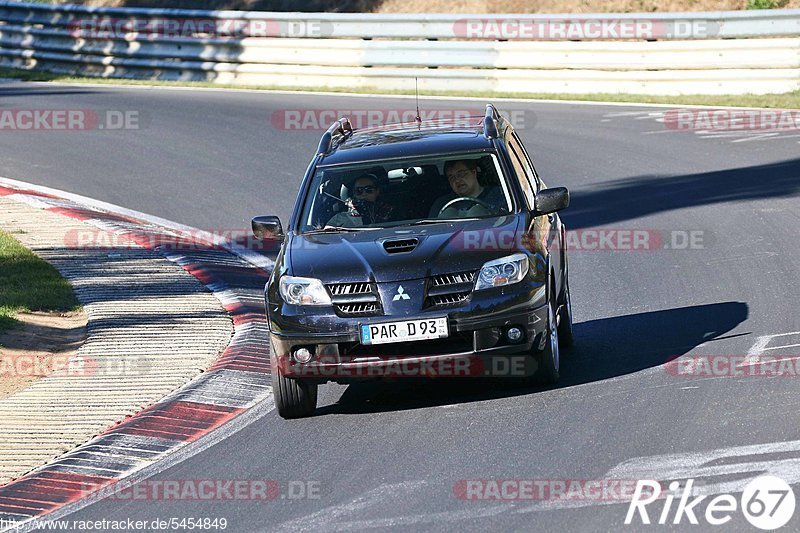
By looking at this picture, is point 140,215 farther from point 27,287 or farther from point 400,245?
point 400,245

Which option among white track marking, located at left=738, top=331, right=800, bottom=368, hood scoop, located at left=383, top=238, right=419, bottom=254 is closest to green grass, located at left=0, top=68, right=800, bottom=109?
white track marking, located at left=738, top=331, right=800, bottom=368

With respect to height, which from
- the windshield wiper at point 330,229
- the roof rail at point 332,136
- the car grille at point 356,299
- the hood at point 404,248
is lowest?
the car grille at point 356,299

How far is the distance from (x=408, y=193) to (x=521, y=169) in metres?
0.96

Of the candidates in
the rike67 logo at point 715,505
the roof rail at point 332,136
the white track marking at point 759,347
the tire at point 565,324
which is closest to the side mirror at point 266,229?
the roof rail at point 332,136

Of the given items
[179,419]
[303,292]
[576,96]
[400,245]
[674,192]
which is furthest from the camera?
[576,96]

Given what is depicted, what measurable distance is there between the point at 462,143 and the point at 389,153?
1.78ft

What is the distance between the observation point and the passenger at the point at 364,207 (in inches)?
380

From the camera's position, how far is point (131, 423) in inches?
354

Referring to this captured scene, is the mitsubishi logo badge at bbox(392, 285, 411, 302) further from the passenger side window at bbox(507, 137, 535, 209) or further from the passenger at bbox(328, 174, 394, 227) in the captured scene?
the passenger side window at bbox(507, 137, 535, 209)

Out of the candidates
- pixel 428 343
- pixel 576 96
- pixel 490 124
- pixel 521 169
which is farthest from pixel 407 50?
pixel 428 343

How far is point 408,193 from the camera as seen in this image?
977 cm

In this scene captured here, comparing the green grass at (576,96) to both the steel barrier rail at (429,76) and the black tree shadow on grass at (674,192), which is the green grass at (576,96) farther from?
the black tree shadow on grass at (674,192)

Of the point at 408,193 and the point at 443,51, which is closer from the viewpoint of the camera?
the point at 408,193

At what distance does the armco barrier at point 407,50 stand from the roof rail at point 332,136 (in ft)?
46.0
